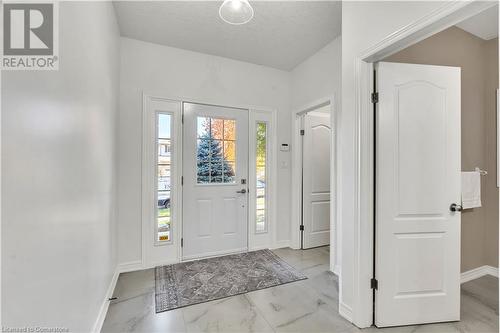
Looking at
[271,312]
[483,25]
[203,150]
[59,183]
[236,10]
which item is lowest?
[271,312]

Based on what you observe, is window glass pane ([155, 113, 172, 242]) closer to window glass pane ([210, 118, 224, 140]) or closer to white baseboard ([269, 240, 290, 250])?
window glass pane ([210, 118, 224, 140])

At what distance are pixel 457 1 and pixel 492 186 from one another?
7.86 ft

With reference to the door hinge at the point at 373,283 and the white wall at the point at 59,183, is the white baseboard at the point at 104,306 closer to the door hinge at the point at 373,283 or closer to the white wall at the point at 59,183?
the white wall at the point at 59,183

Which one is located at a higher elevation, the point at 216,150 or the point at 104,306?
the point at 216,150

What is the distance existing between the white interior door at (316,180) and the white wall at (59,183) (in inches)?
104

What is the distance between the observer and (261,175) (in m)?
3.56

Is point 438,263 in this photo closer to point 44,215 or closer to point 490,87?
point 490,87

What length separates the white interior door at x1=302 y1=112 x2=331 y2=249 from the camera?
358 centimetres

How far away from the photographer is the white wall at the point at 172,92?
2.83 meters

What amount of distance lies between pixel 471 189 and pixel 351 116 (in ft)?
5.56

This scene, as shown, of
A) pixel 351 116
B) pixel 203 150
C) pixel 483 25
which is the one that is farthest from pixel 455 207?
pixel 203 150

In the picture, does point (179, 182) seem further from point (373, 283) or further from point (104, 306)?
point (373, 283)

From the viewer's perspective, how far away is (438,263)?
1.84m

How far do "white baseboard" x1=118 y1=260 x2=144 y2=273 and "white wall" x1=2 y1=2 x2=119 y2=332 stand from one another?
80 centimetres
